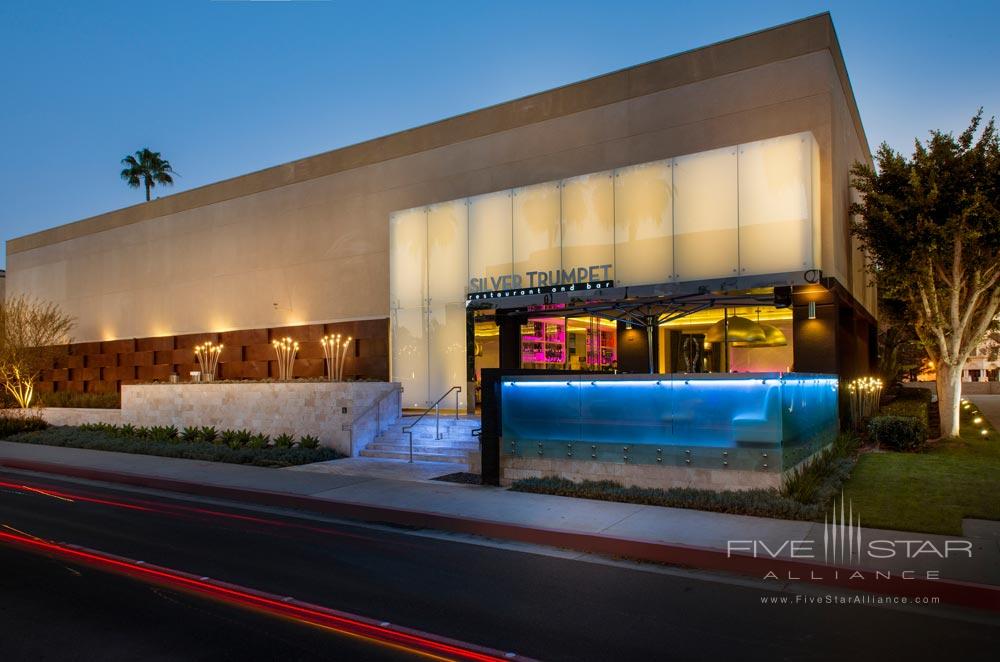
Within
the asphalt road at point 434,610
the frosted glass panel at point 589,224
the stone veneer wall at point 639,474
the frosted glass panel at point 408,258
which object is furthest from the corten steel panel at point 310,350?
the asphalt road at point 434,610

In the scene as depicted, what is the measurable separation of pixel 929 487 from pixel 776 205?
Result: 857 centimetres

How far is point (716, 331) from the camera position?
2052 cm

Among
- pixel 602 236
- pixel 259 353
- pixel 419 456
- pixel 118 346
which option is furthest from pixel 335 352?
pixel 118 346

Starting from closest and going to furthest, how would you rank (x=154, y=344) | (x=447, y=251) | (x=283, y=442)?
1. (x=283, y=442)
2. (x=447, y=251)
3. (x=154, y=344)

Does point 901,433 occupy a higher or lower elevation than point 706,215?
lower

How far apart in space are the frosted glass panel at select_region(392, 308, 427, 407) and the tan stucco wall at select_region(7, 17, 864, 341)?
208cm

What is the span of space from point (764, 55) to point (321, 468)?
645 inches

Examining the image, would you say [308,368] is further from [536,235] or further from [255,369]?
[536,235]

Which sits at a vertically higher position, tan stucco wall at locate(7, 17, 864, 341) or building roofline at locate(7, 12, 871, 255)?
building roofline at locate(7, 12, 871, 255)

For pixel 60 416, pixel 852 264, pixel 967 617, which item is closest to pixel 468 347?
pixel 852 264

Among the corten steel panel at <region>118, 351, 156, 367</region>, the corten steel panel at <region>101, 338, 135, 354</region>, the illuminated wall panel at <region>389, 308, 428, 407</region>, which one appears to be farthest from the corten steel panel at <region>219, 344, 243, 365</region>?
the illuminated wall panel at <region>389, 308, 428, 407</region>

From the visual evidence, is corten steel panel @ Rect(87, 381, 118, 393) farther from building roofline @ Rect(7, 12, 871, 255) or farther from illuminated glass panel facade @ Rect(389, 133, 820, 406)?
illuminated glass panel facade @ Rect(389, 133, 820, 406)

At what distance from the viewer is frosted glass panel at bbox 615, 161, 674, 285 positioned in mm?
20016

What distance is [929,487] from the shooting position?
1228 centimetres
